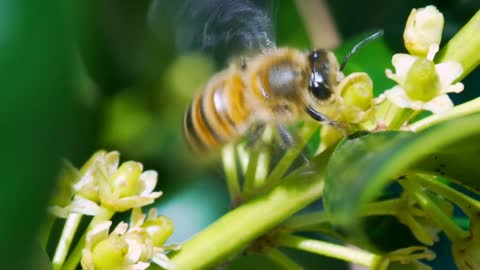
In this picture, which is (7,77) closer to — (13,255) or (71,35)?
(71,35)

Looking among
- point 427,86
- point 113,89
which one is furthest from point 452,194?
point 113,89

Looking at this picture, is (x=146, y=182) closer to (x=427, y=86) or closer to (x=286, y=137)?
(x=286, y=137)

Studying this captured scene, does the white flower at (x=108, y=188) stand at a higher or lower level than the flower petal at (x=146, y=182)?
higher

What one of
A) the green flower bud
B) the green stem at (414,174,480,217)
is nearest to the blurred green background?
the green flower bud

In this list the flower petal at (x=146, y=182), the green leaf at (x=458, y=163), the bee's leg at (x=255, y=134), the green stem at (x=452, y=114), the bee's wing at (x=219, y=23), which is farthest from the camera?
the bee's wing at (x=219, y=23)

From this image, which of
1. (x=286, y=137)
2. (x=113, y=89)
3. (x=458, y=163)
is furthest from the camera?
(x=113, y=89)

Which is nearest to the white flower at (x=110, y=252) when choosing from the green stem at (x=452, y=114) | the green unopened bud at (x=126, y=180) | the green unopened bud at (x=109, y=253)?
the green unopened bud at (x=109, y=253)

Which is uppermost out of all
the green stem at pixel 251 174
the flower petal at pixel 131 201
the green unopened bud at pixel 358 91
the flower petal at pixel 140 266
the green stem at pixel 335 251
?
the green unopened bud at pixel 358 91

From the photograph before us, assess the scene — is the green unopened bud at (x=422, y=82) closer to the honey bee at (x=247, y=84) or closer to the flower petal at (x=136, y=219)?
the honey bee at (x=247, y=84)
